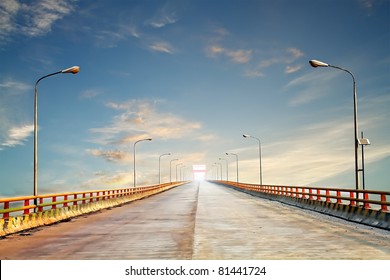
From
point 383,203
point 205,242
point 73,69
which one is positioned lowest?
point 205,242

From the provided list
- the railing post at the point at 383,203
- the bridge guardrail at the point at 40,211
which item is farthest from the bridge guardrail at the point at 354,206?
the bridge guardrail at the point at 40,211

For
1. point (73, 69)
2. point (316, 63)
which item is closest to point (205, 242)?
point (316, 63)

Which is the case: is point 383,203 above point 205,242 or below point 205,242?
above

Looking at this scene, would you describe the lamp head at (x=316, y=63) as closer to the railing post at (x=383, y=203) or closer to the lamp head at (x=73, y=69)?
the railing post at (x=383, y=203)

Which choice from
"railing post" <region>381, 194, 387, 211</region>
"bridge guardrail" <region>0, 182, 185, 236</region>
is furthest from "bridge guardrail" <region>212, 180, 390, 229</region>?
"bridge guardrail" <region>0, 182, 185, 236</region>

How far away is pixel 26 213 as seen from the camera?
789 inches

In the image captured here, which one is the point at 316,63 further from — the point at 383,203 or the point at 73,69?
the point at 73,69
